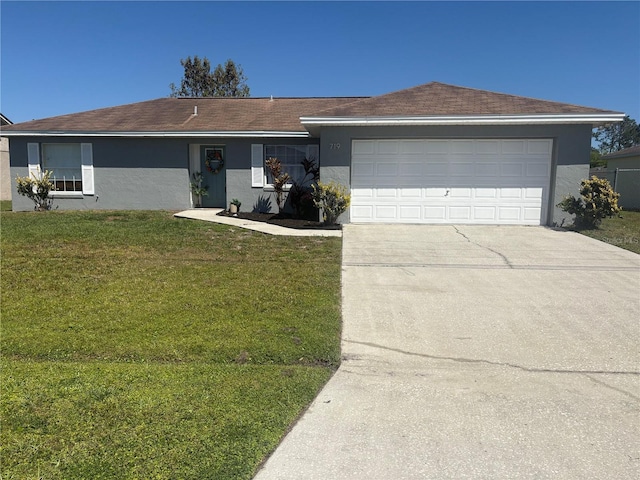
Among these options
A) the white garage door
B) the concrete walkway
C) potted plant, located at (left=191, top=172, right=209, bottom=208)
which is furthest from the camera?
potted plant, located at (left=191, top=172, right=209, bottom=208)

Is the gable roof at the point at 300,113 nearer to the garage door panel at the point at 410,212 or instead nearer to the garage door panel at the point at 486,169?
the garage door panel at the point at 486,169

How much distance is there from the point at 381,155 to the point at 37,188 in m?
11.1

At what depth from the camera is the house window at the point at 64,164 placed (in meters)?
15.6

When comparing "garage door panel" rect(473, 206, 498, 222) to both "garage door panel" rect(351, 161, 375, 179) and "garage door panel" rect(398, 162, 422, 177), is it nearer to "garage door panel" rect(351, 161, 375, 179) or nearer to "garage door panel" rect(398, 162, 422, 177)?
"garage door panel" rect(398, 162, 422, 177)

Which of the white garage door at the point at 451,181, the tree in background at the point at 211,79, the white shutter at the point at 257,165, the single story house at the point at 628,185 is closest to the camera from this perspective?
the white garage door at the point at 451,181

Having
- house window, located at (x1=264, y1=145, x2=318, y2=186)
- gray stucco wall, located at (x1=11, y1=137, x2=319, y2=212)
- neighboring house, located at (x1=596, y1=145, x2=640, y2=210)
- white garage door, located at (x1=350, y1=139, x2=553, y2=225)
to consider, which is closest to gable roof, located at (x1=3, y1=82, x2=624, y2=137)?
gray stucco wall, located at (x1=11, y1=137, x2=319, y2=212)

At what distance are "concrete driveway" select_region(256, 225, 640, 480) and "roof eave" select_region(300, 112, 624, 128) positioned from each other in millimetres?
4891

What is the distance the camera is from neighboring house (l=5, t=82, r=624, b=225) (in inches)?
476

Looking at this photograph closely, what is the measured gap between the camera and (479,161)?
12.5 meters

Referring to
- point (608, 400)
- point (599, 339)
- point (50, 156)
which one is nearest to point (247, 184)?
point (50, 156)

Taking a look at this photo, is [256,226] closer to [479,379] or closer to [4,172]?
[479,379]

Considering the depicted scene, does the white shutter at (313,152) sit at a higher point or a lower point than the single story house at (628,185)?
higher

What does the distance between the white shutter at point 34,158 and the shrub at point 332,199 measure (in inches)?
385

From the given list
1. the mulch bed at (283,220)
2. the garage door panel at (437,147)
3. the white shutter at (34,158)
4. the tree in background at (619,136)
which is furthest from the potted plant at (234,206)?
the tree in background at (619,136)
